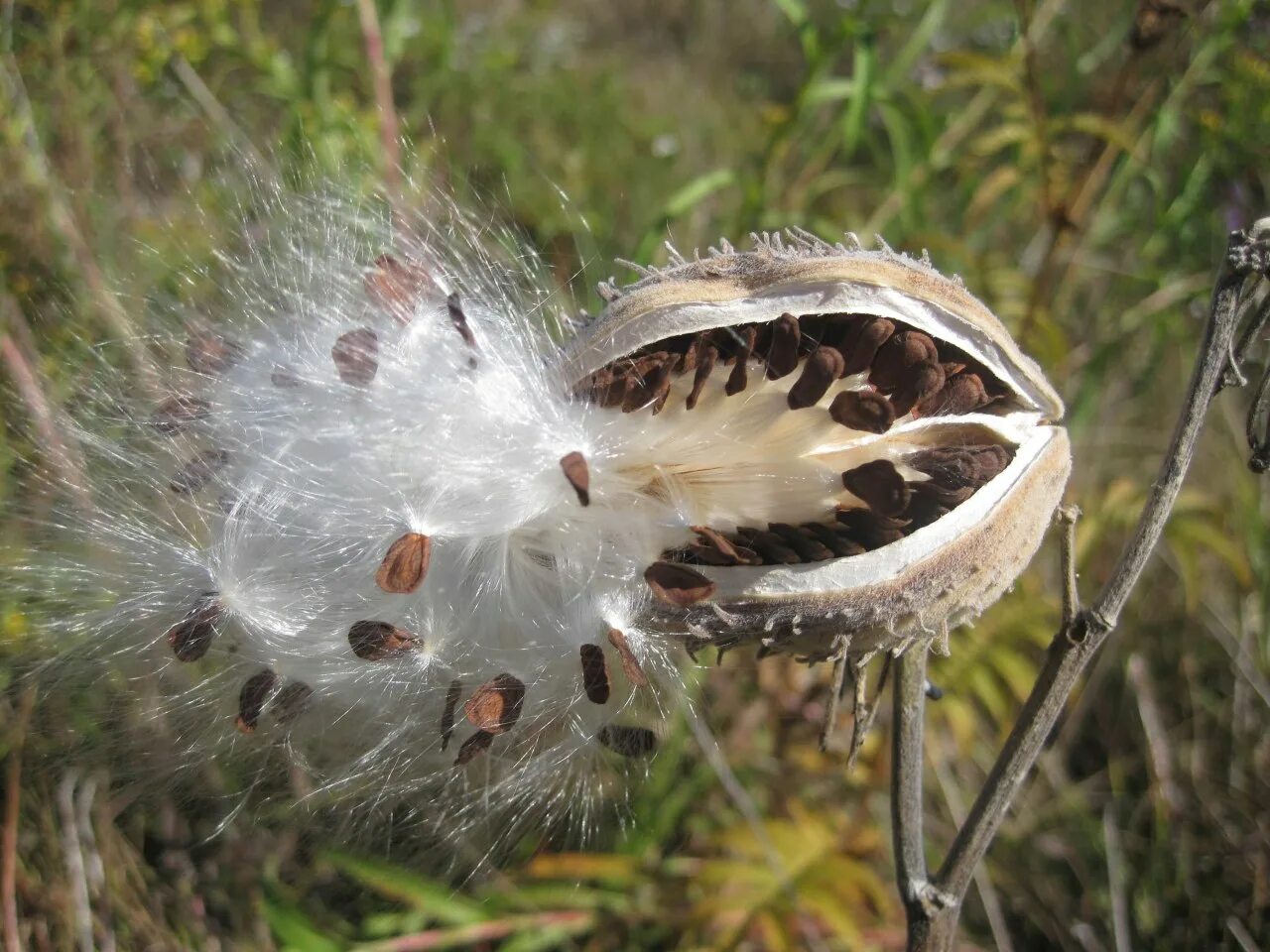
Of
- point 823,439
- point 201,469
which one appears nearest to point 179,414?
point 201,469

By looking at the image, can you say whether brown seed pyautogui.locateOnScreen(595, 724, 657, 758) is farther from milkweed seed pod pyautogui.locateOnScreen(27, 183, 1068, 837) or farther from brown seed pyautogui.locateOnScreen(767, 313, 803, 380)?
brown seed pyautogui.locateOnScreen(767, 313, 803, 380)

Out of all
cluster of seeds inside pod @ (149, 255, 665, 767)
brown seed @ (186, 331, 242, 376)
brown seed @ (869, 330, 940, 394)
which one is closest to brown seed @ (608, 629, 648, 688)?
cluster of seeds inside pod @ (149, 255, 665, 767)

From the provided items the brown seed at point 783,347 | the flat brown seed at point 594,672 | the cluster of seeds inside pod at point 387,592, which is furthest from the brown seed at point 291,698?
the brown seed at point 783,347

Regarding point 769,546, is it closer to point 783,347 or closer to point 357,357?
point 783,347

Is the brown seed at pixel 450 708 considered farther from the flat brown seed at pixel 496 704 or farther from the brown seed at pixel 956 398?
the brown seed at pixel 956 398

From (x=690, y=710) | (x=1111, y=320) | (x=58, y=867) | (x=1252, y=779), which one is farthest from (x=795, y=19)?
(x=58, y=867)
